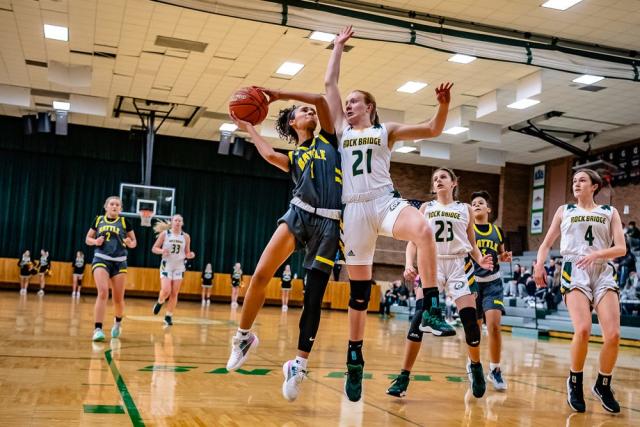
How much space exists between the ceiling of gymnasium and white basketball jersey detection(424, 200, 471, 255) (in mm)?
7861

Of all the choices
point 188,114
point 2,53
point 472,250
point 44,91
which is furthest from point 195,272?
point 472,250

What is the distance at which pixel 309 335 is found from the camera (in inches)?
179

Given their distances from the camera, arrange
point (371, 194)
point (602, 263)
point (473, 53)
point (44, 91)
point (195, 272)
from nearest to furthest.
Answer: point (371, 194) < point (602, 263) < point (473, 53) < point (44, 91) < point (195, 272)

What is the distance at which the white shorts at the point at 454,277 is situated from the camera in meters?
5.71

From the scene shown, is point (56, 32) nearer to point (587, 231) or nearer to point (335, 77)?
point (335, 77)

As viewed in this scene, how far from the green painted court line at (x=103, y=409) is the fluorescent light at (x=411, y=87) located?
46.8ft

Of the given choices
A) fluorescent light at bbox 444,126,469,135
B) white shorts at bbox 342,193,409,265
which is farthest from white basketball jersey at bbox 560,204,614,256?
fluorescent light at bbox 444,126,469,135

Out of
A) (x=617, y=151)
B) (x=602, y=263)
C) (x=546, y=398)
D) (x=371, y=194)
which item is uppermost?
(x=617, y=151)

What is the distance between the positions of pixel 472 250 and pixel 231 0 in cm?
802

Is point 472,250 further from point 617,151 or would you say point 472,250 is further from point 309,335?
point 617,151

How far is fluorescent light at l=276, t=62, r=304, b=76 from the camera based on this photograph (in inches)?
643

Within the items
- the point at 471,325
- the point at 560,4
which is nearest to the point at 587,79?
the point at 560,4

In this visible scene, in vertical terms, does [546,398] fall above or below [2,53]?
below

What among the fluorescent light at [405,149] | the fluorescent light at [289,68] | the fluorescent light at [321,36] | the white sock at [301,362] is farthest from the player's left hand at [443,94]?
the fluorescent light at [405,149]
